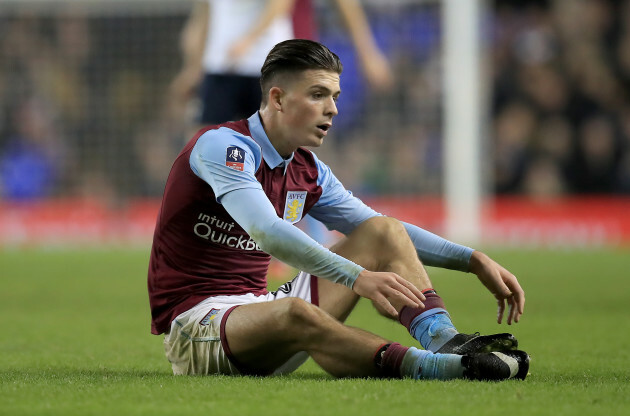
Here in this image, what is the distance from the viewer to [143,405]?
3.38 m

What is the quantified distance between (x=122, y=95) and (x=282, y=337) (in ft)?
46.1

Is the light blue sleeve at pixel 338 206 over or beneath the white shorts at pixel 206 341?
over

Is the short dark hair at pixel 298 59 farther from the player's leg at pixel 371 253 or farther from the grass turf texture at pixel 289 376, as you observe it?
the grass turf texture at pixel 289 376

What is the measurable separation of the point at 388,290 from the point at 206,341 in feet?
2.72

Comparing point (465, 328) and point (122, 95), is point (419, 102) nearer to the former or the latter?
point (122, 95)

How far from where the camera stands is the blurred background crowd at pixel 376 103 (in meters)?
16.2

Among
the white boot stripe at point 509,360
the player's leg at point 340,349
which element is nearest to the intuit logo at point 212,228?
the player's leg at point 340,349

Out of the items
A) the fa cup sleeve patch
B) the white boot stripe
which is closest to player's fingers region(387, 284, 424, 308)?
the white boot stripe

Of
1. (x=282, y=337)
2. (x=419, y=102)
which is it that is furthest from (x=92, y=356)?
(x=419, y=102)

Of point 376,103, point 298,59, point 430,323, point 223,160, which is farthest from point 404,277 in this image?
point 376,103

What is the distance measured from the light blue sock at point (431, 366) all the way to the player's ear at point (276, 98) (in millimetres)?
1119

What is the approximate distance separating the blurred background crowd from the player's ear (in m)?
11.4

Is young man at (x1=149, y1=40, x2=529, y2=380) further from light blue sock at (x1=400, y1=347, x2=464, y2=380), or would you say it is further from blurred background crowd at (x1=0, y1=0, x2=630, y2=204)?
blurred background crowd at (x1=0, y1=0, x2=630, y2=204)

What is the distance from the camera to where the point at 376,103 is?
53.1 feet
